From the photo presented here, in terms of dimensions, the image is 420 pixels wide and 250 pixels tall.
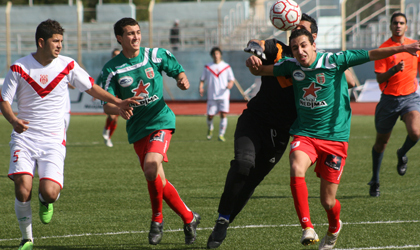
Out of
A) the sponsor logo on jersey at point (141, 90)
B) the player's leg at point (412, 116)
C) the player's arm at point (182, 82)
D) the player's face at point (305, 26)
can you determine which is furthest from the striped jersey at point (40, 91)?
the player's leg at point (412, 116)

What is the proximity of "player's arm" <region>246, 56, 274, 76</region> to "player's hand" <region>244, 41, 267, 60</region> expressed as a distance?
0.04 metres

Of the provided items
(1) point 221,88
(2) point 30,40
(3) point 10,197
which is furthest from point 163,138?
(2) point 30,40

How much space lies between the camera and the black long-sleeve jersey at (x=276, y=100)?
5.04m

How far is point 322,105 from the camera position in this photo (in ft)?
→ 15.4

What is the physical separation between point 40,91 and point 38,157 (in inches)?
23.5

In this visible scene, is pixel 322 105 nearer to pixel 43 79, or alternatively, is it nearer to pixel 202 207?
pixel 202 207

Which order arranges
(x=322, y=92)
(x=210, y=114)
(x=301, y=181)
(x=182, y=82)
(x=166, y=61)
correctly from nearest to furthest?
(x=301, y=181) < (x=322, y=92) < (x=182, y=82) < (x=166, y=61) < (x=210, y=114)

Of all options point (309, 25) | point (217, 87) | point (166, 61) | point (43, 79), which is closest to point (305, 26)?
point (309, 25)

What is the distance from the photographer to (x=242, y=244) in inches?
193

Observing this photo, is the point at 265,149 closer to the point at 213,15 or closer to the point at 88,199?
the point at 88,199

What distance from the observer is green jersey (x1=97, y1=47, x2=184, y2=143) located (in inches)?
207

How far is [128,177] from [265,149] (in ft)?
13.4

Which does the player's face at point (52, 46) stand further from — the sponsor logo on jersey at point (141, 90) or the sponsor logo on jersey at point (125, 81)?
the sponsor logo on jersey at point (141, 90)

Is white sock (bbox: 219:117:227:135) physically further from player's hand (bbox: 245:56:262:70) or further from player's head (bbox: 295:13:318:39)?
player's hand (bbox: 245:56:262:70)
